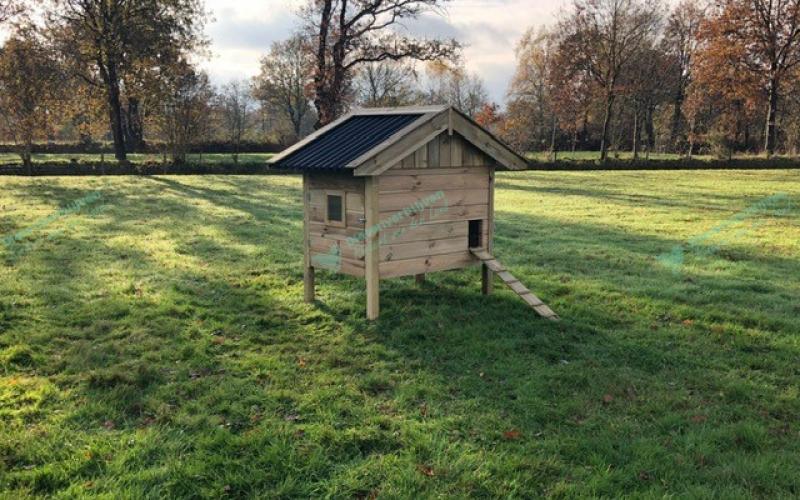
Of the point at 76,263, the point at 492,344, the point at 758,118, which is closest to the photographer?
the point at 492,344

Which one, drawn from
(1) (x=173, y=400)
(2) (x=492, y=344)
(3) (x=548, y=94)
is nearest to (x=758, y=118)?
(3) (x=548, y=94)

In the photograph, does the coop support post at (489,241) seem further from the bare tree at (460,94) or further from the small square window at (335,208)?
the bare tree at (460,94)

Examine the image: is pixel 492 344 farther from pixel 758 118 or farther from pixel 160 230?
pixel 758 118

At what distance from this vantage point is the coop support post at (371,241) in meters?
7.40

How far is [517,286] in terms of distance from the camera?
26.6 ft

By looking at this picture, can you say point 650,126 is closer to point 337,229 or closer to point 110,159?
point 110,159

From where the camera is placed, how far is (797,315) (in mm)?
7859

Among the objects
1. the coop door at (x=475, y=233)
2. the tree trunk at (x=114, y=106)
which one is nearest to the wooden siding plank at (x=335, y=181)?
the coop door at (x=475, y=233)

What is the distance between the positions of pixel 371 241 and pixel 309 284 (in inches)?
64.6

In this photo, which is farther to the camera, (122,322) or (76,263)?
(76,263)

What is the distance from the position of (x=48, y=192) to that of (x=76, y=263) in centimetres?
1254

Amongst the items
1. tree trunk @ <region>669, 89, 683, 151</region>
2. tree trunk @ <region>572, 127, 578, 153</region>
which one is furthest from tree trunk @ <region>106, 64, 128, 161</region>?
tree trunk @ <region>669, 89, 683, 151</region>

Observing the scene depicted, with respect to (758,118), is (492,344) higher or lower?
lower

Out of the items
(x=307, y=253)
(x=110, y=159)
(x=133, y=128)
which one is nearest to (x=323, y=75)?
(x=110, y=159)
